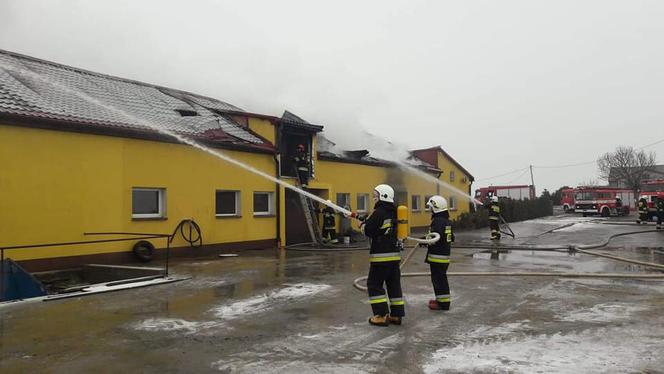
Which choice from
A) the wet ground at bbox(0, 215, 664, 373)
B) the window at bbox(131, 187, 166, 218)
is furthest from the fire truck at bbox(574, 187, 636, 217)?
the window at bbox(131, 187, 166, 218)

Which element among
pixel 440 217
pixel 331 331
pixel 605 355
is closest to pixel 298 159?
pixel 440 217

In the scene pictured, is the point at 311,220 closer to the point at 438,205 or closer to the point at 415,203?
the point at 415,203

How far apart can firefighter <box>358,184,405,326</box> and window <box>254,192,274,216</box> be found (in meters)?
10.6

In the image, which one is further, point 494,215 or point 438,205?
point 494,215

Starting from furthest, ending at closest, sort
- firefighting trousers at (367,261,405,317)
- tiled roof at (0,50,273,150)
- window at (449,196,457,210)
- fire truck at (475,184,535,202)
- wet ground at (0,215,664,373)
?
fire truck at (475,184,535,202), window at (449,196,457,210), tiled roof at (0,50,273,150), firefighting trousers at (367,261,405,317), wet ground at (0,215,664,373)

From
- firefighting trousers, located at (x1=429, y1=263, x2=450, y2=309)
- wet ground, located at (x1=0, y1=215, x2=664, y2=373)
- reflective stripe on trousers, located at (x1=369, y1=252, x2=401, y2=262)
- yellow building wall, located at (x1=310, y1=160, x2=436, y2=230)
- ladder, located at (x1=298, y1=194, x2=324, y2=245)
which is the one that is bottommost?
wet ground, located at (x1=0, y1=215, x2=664, y2=373)

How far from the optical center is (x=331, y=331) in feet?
18.8

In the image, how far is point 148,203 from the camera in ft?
43.5

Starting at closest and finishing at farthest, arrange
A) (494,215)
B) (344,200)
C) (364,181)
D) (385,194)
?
(385,194)
(494,215)
(344,200)
(364,181)

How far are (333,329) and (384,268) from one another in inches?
37.2

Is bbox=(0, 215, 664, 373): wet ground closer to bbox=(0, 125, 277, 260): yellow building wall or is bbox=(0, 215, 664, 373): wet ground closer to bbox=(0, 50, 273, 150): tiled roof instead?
bbox=(0, 125, 277, 260): yellow building wall

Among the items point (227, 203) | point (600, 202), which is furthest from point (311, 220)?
Result: point (600, 202)

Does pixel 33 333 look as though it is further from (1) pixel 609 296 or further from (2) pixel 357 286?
(1) pixel 609 296

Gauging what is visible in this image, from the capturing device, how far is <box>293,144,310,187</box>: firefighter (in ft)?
56.8
